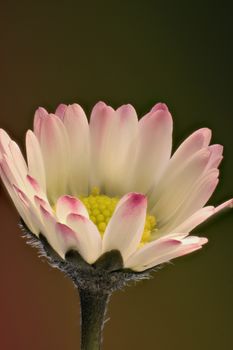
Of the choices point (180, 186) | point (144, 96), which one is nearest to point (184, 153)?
point (180, 186)

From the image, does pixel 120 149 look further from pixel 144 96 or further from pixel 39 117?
pixel 144 96

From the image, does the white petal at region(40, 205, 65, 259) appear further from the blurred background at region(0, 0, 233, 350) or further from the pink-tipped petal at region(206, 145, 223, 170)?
the blurred background at region(0, 0, 233, 350)

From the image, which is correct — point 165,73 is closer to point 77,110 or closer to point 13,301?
point 13,301

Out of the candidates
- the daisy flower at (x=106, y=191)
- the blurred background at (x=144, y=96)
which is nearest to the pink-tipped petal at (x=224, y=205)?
the daisy flower at (x=106, y=191)

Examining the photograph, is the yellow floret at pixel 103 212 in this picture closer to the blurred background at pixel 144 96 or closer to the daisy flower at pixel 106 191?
the daisy flower at pixel 106 191

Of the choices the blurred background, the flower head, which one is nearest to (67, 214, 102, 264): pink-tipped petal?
the flower head

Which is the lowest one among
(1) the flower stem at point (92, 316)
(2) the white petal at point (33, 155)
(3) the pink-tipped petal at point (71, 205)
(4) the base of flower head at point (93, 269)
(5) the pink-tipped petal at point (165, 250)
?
(1) the flower stem at point (92, 316)

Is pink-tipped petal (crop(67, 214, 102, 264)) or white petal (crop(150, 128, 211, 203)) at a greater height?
white petal (crop(150, 128, 211, 203))
